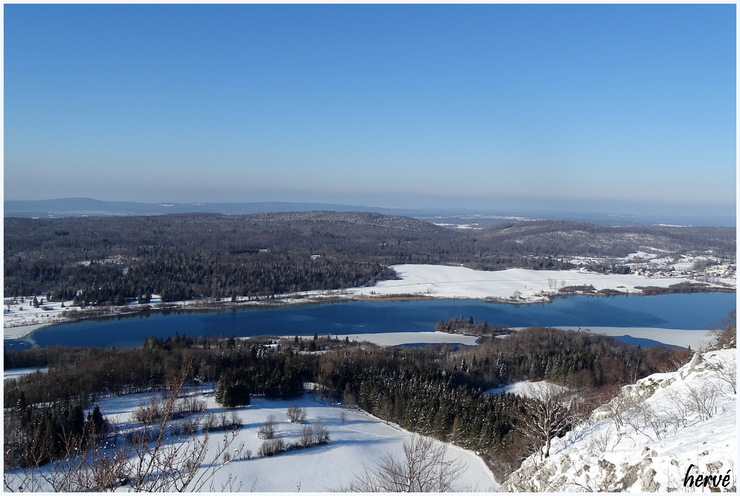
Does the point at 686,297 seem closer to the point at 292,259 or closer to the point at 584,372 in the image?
the point at 584,372

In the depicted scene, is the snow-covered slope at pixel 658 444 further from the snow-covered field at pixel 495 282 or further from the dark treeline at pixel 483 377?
the snow-covered field at pixel 495 282

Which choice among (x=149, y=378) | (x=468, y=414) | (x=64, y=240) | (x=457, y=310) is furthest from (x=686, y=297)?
(x=64, y=240)

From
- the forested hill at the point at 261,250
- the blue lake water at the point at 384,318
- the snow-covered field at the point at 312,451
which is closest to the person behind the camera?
the snow-covered field at the point at 312,451

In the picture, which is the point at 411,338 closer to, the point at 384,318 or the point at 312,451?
the point at 384,318

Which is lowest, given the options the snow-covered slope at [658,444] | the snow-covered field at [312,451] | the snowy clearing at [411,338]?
the snowy clearing at [411,338]

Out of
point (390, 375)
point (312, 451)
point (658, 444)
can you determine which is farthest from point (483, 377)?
point (658, 444)

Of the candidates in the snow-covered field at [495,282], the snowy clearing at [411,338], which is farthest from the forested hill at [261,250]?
the snowy clearing at [411,338]
